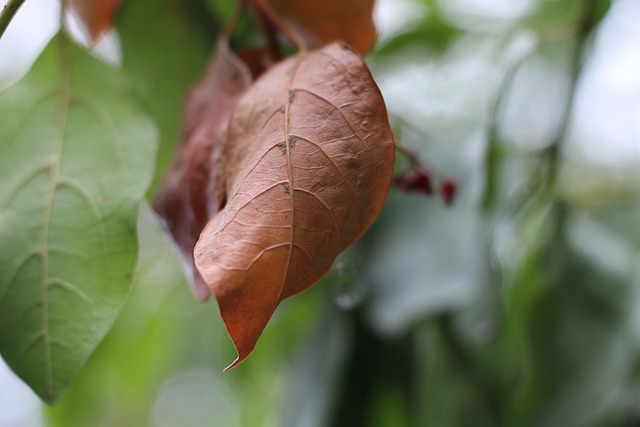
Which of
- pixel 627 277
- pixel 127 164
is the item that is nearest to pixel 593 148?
pixel 627 277

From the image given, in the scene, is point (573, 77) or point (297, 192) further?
point (573, 77)

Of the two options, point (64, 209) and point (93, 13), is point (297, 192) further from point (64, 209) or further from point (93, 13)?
point (93, 13)

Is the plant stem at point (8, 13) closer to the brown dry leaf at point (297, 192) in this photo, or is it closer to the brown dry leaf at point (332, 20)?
the brown dry leaf at point (297, 192)

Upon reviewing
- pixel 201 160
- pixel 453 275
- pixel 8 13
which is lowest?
pixel 453 275

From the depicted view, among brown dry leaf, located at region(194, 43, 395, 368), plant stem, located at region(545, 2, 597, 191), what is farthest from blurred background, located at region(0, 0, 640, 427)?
brown dry leaf, located at region(194, 43, 395, 368)

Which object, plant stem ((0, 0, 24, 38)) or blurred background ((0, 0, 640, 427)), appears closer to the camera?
plant stem ((0, 0, 24, 38))

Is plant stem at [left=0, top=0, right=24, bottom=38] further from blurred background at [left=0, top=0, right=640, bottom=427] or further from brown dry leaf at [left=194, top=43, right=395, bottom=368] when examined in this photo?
blurred background at [left=0, top=0, right=640, bottom=427]

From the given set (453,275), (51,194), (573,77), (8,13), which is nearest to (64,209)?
(51,194)
